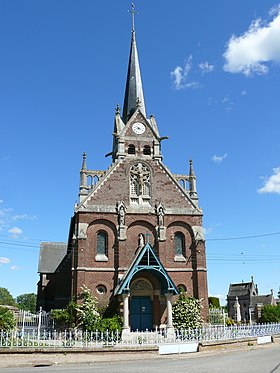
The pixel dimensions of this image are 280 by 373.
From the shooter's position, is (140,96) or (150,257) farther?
(140,96)

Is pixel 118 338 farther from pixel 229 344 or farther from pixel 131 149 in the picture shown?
pixel 131 149

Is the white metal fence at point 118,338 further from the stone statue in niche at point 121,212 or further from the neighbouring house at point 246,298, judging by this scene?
the neighbouring house at point 246,298

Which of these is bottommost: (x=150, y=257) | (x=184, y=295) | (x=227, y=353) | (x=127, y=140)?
(x=227, y=353)

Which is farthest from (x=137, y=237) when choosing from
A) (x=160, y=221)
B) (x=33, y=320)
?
(x=33, y=320)

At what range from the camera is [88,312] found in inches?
1111

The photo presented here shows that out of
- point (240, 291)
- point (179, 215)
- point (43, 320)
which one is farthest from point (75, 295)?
point (240, 291)

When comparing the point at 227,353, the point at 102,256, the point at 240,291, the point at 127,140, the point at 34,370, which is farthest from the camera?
the point at 240,291

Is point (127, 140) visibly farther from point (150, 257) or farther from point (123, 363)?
point (123, 363)

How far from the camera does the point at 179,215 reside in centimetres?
3388

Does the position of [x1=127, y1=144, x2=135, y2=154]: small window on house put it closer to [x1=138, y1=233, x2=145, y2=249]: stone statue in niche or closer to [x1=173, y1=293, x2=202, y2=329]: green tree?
[x1=138, y1=233, x2=145, y2=249]: stone statue in niche

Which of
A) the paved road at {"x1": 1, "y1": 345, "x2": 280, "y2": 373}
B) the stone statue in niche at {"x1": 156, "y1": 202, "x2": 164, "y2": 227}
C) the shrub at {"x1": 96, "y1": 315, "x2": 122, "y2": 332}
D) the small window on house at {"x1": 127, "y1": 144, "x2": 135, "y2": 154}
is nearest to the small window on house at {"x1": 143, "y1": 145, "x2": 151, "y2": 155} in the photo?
the small window on house at {"x1": 127, "y1": 144, "x2": 135, "y2": 154}

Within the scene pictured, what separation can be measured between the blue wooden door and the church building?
0.08 m

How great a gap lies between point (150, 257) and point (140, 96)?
19.1 m

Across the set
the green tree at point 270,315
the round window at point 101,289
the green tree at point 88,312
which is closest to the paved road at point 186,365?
the green tree at point 88,312
